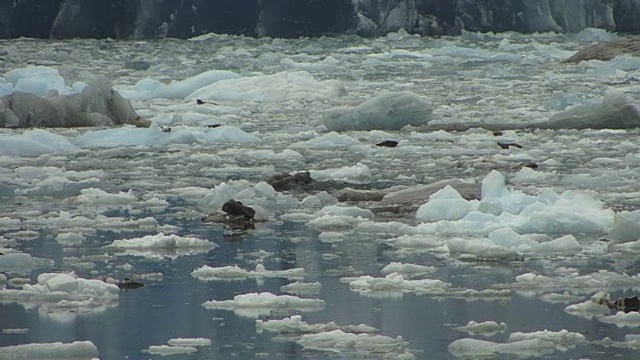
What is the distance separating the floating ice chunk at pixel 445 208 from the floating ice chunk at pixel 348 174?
56.8 inches

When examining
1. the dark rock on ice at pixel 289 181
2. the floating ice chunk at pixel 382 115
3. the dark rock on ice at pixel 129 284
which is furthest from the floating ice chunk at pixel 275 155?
the dark rock on ice at pixel 129 284

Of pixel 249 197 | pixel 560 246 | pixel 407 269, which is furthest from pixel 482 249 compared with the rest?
pixel 249 197

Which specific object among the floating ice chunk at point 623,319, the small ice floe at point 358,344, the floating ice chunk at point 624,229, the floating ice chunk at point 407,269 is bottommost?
the floating ice chunk at point 407,269

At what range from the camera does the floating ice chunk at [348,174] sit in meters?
7.32

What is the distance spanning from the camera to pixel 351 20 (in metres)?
28.9

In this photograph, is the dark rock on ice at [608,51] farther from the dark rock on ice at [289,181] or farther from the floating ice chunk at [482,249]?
the floating ice chunk at [482,249]

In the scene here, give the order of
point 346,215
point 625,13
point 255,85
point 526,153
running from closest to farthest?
1. point 346,215
2. point 526,153
3. point 255,85
4. point 625,13

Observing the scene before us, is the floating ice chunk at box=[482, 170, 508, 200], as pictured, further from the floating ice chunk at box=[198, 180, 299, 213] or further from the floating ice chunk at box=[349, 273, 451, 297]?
the floating ice chunk at box=[349, 273, 451, 297]

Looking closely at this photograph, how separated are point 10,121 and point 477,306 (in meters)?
7.32

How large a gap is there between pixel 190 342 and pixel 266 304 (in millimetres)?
538

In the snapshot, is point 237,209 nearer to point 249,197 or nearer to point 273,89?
point 249,197

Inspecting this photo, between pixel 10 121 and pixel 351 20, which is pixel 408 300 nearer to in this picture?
pixel 10 121

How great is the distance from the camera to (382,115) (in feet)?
34.8

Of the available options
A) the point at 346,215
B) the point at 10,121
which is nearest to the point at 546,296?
the point at 346,215
